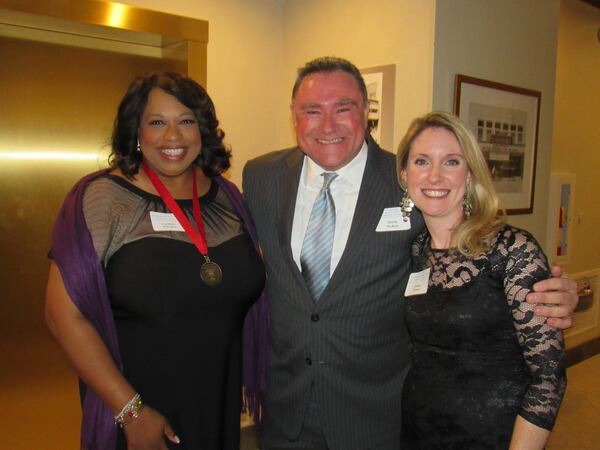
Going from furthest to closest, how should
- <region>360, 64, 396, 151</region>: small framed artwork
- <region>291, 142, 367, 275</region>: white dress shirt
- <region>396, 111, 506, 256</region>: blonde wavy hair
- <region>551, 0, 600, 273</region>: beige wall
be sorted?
<region>551, 0, 600, 273</region>: beige wall, <region>360, 64, 396, 151</region>: small framed artwork, <region>291, 142, 367, 275</region>: white dress shirt, <region>396, 111, 506, 256</region>: blonde wavy hair

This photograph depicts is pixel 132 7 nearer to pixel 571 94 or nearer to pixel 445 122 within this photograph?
pixel 445 122

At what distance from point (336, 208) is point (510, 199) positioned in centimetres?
177

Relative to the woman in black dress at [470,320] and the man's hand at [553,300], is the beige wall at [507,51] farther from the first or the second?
the man's hand at [553,300]

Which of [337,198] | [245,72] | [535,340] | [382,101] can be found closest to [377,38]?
[382,101]

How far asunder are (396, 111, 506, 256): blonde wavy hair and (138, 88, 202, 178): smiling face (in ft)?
3.20

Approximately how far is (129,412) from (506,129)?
270 cm

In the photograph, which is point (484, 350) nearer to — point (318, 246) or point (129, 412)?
point (318, 246)

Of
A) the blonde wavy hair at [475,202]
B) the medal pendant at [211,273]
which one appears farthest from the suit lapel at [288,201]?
the blonde wavy hair at [475,202]

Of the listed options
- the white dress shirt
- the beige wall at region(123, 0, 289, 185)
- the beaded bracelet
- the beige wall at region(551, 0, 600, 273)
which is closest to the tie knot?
the white dress shirt

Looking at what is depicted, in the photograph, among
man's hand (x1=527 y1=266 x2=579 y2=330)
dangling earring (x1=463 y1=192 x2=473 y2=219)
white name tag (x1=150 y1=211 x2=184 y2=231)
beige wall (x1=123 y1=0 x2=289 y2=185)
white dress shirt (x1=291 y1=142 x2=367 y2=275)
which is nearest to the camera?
man's hand (x1=527 y1=266 x2=579 y2=330)

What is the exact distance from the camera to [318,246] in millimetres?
2041

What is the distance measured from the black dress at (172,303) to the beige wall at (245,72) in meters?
1.56

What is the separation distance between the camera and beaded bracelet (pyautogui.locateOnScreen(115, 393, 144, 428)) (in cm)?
184

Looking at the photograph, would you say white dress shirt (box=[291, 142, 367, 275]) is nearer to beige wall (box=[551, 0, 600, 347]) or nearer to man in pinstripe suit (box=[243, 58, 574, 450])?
man in pinstripe suit (box=[243, 58, 574, 450])
